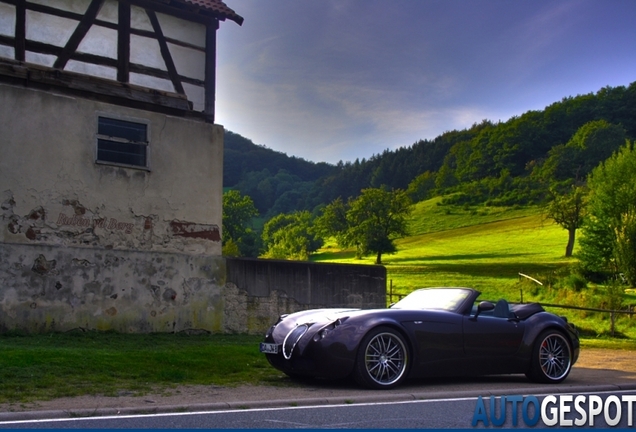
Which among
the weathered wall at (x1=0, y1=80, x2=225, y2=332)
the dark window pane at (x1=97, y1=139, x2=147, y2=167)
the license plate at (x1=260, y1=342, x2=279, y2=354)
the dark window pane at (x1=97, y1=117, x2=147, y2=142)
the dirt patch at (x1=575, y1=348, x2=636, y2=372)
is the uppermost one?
the dark window pane at (x1=97, y1=117, x2=147, y2=142)

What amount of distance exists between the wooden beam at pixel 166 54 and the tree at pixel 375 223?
55.4 metres

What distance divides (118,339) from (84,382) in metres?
5.53

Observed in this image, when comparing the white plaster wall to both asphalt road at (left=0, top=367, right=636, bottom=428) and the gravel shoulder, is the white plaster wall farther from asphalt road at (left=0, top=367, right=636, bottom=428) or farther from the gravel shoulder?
asphalt road at (left=0, top=367, right=636, bottom=428)

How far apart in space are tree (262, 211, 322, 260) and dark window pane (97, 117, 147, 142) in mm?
64811

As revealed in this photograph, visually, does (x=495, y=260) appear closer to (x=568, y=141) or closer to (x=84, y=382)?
(x=84, y=382)

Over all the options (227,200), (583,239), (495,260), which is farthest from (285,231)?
(583,239)

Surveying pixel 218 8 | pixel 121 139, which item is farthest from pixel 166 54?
pixel 121 139

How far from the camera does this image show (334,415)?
24.2 ft

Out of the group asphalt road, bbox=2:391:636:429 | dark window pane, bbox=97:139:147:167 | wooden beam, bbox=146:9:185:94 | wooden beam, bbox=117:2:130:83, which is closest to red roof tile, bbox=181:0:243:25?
wooden beam, bbox=146:9:185:94

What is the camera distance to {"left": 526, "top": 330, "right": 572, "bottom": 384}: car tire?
10.6 metres

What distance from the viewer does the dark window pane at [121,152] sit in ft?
54.4

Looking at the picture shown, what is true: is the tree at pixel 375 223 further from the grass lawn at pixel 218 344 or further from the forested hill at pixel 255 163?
the forested hill at pixel 255 163

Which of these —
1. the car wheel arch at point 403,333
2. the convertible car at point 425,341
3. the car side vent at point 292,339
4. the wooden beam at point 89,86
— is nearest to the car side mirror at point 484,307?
the convertible car at point 425,341

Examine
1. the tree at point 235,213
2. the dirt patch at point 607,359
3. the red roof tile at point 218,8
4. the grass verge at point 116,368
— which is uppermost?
the tree at point 235,213
